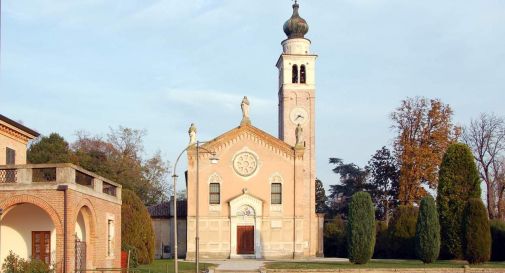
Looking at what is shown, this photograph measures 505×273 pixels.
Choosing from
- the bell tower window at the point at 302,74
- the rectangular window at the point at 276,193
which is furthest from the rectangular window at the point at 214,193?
the bell tower window at the point at 302,74

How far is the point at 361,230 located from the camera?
1650 inches

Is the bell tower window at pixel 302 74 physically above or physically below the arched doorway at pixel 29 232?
above

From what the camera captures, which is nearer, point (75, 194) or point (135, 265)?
point (75, 194)

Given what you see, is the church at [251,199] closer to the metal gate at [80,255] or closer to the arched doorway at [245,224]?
the arched doorway at [245,224]

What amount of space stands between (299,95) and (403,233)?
13578mm

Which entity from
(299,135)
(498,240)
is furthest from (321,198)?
(498,240)

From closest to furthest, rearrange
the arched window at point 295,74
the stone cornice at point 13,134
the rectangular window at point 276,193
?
the stone cornice at point 13,134
the rectangular window at point 276,193
the arched window at point 295,74

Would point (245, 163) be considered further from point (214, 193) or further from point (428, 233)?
point (428, 233)

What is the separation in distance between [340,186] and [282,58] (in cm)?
2443

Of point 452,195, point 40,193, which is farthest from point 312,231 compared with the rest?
point 40,193

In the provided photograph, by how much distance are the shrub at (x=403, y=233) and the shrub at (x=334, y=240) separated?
4.88 metres

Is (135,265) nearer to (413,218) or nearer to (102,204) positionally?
(102,204)

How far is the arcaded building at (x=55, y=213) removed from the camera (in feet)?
76.8

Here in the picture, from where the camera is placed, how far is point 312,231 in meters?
52.2
